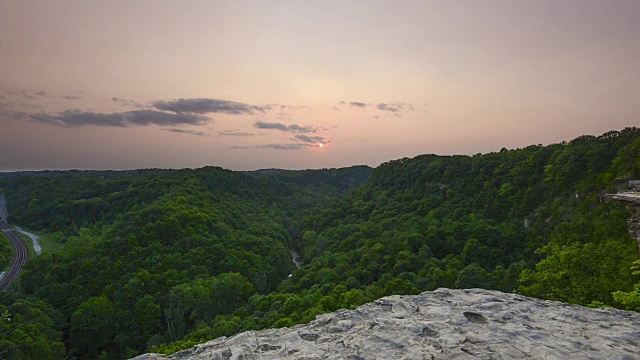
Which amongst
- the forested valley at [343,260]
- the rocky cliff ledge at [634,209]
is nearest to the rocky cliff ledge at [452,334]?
the forested valley at [343,260]

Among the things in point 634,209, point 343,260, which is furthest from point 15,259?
point 634,209

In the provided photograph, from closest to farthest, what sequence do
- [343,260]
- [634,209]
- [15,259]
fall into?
[634,209] → [343,260] → [15,259]

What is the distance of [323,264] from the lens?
56562 millimetres

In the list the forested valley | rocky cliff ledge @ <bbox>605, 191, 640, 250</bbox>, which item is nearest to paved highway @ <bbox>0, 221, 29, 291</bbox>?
the forested valley

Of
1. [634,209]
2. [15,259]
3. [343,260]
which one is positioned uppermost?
[634,209]

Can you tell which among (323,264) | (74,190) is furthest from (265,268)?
(74,190)

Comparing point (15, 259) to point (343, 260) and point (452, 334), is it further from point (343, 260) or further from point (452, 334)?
point (452, 334)

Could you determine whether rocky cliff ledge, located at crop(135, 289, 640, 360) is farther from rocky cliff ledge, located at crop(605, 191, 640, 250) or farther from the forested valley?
rocky cliff ledge, located at crop(605, 191, 640, 250)

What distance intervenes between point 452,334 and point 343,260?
153ft

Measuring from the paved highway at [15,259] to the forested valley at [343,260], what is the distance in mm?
3663

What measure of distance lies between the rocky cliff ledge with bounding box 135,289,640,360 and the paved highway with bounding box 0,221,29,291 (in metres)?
82.9

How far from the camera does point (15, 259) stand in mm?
77625

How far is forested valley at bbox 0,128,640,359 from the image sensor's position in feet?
103

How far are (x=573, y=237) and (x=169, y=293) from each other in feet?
182
